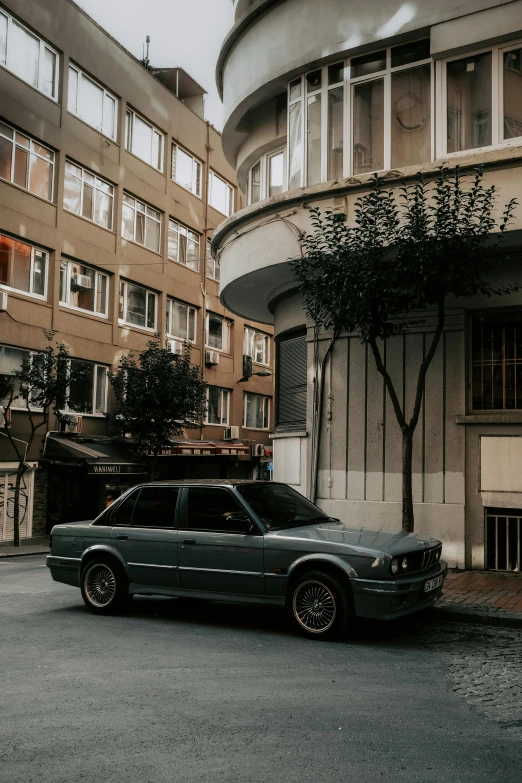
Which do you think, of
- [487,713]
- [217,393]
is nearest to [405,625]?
[487,713]

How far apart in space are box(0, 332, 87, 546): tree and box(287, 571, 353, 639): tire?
14612 millimetres

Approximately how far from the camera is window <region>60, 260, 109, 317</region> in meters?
25.5

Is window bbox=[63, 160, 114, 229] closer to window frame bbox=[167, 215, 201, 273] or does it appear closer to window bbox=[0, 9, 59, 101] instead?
window bbox=[0, 9, 59, 101]

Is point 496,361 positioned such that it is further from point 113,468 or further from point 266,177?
point 113,468

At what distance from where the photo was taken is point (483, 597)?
9594 millimetres

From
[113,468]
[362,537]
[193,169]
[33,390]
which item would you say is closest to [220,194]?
[193,169]

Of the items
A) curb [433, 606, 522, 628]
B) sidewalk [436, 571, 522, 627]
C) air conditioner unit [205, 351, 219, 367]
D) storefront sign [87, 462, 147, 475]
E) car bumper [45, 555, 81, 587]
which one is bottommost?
curb [433, 606, 522, 628]

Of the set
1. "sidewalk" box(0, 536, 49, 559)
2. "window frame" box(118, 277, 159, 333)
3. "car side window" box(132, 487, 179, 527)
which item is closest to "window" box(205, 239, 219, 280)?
"window frame" box(118, 277, 159, 333)

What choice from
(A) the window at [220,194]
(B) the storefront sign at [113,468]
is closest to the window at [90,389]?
(B) the storefront sign at [113,468]

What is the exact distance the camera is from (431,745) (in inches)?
187

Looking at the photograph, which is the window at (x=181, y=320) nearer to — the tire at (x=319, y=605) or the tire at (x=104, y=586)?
the tire at (x=104, y=586)

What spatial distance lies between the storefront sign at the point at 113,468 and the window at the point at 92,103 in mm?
11263

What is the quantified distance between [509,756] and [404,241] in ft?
22.1

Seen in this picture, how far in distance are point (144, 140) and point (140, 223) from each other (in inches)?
123
